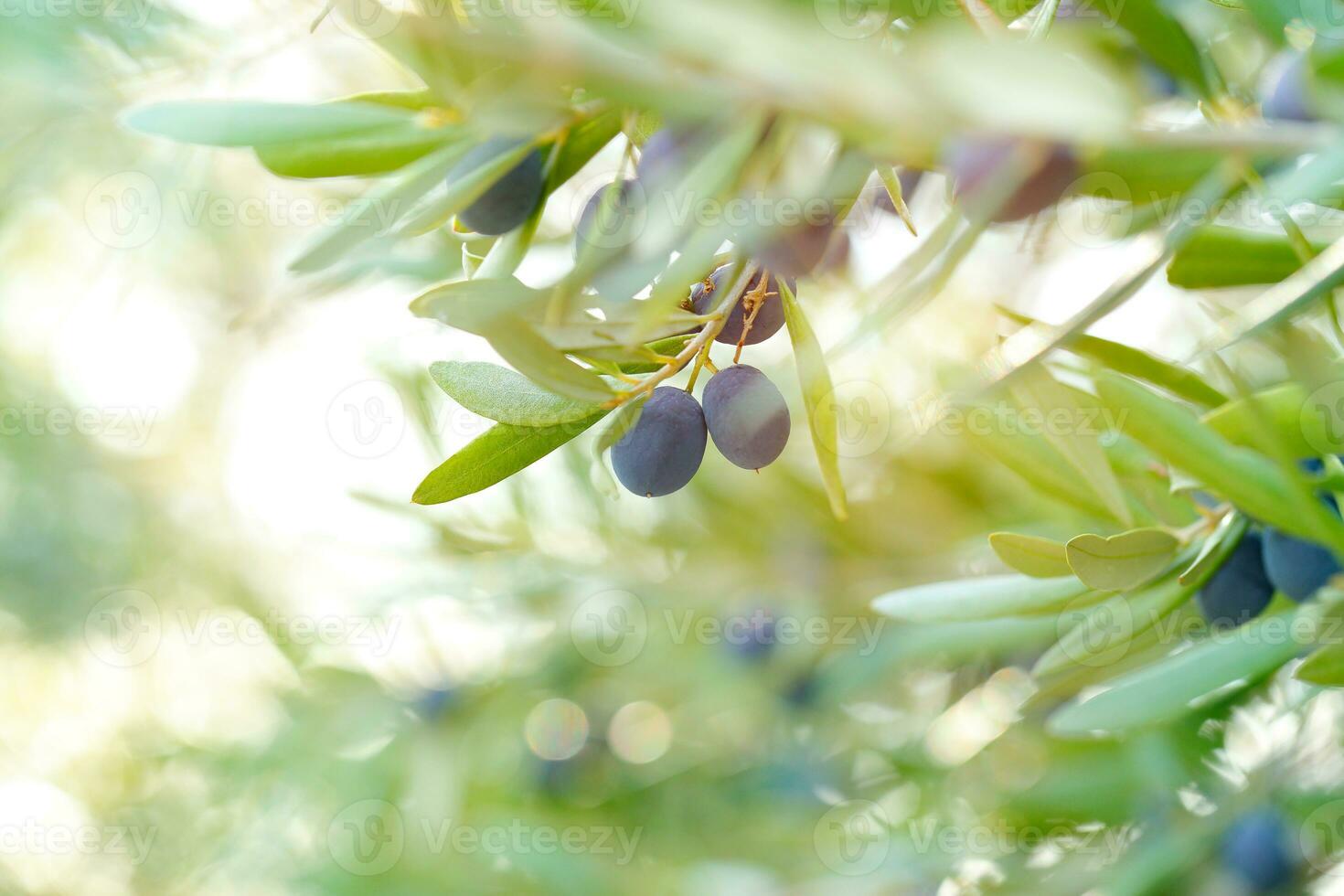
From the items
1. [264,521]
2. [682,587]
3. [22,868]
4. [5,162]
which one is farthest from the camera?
[22,868]

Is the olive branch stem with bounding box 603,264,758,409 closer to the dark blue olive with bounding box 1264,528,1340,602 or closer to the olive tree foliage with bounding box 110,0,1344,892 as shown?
the olive tree foliage with bounding box 110,0,1344,892

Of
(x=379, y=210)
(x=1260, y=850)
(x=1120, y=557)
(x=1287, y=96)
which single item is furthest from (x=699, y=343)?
(x=1260, y=850)

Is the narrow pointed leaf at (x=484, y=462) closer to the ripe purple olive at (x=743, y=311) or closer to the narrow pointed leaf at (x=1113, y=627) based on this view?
the ripe purple olive at (x=743, y=311)

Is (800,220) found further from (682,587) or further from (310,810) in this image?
(310,810)

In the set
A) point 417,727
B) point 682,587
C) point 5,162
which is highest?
point 5,162

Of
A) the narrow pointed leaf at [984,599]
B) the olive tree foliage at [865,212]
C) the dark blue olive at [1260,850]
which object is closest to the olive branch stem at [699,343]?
the olive tree foliage at [865,212]

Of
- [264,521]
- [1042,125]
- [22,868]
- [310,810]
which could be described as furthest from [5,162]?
[22,868]
